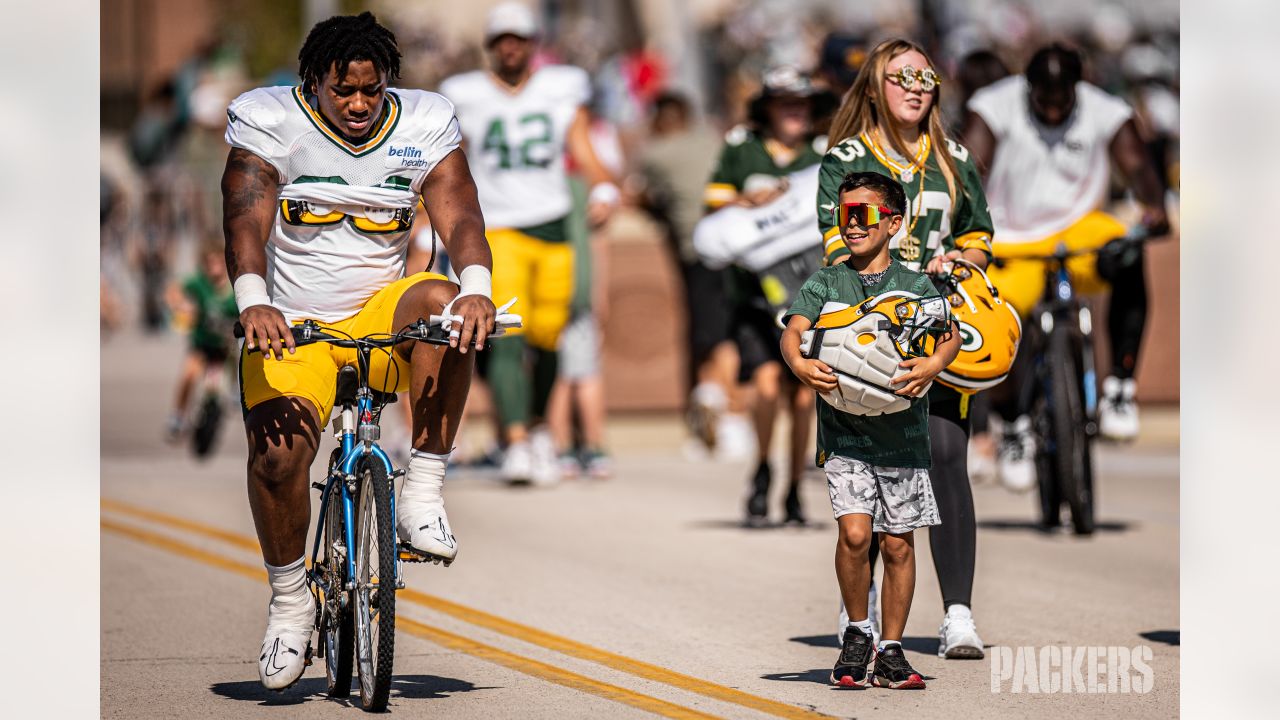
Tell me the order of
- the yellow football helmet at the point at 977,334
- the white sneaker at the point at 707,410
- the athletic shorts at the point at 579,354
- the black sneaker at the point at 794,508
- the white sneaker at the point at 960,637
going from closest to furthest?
the yellow football helmet at the point at 977,334 → the white sneaker at the point at 960,637 → the black sneaker at the point at 794,508 → the athletic shorts at the point at 579,354 → the white sneaker at the point at 707,410

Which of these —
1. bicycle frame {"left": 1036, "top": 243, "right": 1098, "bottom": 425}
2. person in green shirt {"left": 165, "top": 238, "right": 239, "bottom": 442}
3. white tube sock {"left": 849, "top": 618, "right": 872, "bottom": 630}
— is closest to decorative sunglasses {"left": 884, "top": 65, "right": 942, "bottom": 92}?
white tube sock {"left": 849, "top": 618, "right": 872, "bottom": 630}

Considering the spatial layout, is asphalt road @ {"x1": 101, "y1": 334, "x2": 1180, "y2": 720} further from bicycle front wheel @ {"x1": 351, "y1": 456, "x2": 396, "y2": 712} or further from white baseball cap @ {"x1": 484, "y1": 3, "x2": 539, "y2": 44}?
white baseball cap @ {"x1": 484, "y1": 3, "x2": 539, "y2": 44}

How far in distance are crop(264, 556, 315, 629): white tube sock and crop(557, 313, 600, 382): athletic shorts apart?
7.09 meters

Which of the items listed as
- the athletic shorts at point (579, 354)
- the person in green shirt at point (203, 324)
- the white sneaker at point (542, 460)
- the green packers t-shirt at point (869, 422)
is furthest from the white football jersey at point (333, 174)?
the person in green shirt at point (203, 324)

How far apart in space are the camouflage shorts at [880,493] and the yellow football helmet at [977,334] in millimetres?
597

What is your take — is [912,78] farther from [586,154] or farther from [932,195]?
[586,154]

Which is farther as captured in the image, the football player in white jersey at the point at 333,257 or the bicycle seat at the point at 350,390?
the bicycle seat at the point at 350,390

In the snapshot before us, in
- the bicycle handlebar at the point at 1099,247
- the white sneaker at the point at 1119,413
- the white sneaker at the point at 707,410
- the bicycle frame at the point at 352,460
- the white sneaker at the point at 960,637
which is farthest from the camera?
the white sneaker at the point at 707,410

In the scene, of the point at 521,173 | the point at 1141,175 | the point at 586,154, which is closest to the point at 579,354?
the point at 586,154

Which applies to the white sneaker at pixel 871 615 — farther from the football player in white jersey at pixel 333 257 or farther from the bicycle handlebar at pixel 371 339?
the bicycle handlebar at pixel 371 339

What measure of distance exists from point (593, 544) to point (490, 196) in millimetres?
2825

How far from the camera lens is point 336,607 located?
22.3 ft

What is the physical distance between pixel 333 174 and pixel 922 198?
77.3 inches

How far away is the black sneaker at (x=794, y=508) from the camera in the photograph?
37.2 ft
